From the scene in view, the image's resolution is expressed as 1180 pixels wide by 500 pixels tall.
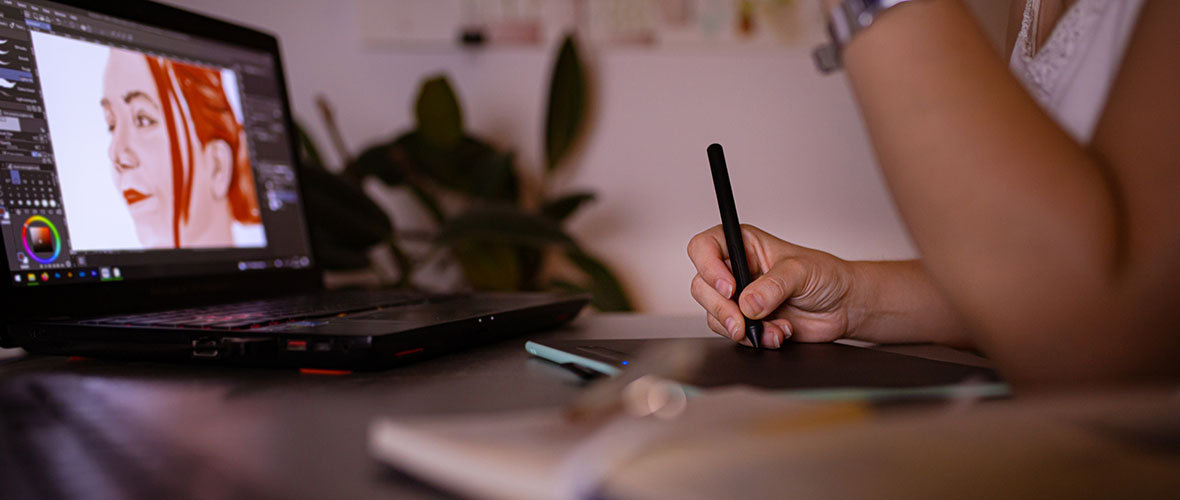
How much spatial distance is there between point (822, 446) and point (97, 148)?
2.27 ft

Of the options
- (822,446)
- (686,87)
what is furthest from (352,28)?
(822,446)

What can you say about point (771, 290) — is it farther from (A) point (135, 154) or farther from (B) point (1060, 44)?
(A) point (135, 154)

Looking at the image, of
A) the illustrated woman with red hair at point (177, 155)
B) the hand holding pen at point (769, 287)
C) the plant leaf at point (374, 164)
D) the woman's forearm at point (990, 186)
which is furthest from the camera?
the plant leaf at point (374, 164)

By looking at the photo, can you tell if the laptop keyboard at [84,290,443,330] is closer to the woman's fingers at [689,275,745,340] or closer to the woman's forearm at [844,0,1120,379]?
the woman's fingers at [689,275,745,340]

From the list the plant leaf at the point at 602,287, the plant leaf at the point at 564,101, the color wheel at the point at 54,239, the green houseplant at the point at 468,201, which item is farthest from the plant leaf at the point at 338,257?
the color wheel at the point at 54,239

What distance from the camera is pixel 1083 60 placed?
438mm

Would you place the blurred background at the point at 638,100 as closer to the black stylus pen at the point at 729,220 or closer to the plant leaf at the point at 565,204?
the plant leaf at the point at 565,204

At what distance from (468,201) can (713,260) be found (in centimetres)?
127

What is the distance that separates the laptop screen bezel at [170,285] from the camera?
22.7 inches

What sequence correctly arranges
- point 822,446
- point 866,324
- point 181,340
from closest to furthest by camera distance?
point 822,446
point 181,340
point 866,324

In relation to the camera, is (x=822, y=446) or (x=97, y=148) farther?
(x=97, y=148)

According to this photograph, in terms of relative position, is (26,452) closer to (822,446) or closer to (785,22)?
(822,446)

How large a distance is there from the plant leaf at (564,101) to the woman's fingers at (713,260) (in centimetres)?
119

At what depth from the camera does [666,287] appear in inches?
74.3
